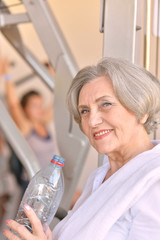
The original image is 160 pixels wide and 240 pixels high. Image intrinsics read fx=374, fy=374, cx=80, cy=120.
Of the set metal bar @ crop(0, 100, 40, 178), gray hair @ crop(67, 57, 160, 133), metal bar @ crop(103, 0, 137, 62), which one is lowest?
metal bar @ crop(0, 100, 40, 178)

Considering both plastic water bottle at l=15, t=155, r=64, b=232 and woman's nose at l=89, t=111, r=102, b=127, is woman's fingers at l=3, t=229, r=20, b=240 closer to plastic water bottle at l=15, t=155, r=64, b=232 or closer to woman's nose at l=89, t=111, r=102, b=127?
plastic water bottle at l=15, t=155, r=64, b=232

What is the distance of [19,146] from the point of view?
6.00 ft

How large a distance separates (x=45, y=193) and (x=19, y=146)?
0.63 m

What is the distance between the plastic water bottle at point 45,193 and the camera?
1.20 metres

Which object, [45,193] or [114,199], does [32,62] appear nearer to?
[45,193]

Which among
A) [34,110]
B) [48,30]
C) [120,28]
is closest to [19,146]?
[48,30]

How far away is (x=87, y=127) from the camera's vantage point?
3.94 ft

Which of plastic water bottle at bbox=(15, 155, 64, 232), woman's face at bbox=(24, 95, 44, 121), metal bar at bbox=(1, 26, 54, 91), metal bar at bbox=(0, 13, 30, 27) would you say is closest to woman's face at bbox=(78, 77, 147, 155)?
plastic water bottle at bbox=(15, 155, 64, 232)

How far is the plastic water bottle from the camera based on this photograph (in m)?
1.20

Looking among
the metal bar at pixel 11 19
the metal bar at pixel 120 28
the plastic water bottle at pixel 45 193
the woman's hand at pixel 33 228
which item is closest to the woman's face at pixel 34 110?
the metal bar at pixel 11 19

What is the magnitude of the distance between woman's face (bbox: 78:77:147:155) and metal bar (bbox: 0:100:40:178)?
70 cm

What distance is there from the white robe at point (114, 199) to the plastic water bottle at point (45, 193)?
116 millimetres

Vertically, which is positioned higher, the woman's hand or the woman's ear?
the woman's ear

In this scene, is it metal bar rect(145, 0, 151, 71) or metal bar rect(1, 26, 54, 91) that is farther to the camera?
metal bar rect(1, 26, 54, 91)
